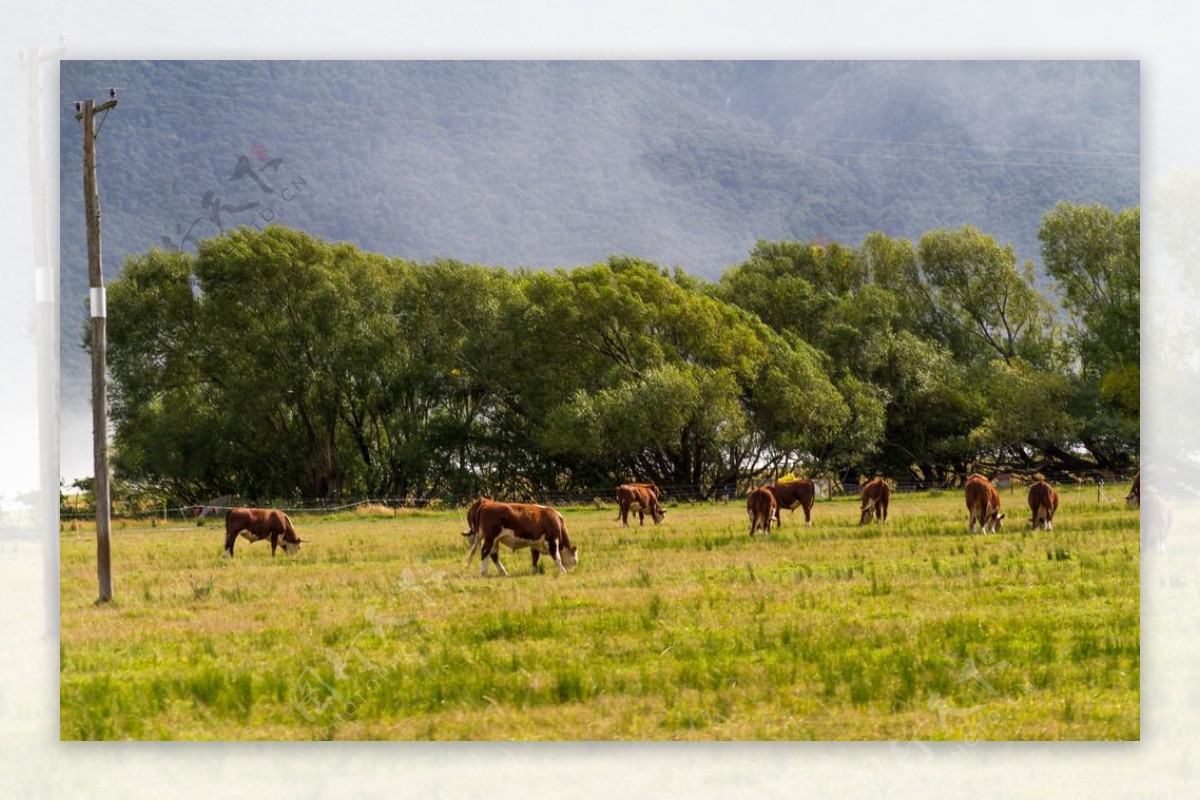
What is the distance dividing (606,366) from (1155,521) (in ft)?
14.6

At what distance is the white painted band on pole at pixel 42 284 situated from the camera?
10484 millimetres

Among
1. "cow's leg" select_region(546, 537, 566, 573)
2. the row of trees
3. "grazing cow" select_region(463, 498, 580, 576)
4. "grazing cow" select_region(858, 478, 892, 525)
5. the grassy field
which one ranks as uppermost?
the row of trees

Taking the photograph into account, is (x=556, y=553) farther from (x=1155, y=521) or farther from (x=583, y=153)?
(x=1155, y=521)

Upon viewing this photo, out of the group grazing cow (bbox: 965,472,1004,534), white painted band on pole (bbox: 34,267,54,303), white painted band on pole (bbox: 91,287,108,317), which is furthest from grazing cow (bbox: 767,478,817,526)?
white painted band on pole (bbox: 34,267,54,303)

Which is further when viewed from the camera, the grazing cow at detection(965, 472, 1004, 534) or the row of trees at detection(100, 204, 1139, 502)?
the grazing cow at detection(965, 472, 1004, 534)

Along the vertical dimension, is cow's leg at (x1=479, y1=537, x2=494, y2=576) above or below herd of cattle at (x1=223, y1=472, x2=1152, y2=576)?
below

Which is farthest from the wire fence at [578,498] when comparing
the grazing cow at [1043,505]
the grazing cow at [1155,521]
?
the grazing cow at [1155,521]

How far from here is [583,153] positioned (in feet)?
37.8

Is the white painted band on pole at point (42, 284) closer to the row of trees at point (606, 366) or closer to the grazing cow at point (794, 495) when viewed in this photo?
the row of trees at point (606, 366)

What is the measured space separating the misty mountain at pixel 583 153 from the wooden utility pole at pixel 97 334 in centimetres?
8

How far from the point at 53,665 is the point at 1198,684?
7841 mm

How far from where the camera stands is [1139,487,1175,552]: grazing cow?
416 inches

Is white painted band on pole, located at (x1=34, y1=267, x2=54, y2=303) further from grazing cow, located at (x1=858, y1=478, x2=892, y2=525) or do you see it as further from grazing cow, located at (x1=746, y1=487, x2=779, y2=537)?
grazing cow, located at (x1=858, y1=478, x2=892, y2=525)

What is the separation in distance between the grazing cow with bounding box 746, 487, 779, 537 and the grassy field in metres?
0.16
